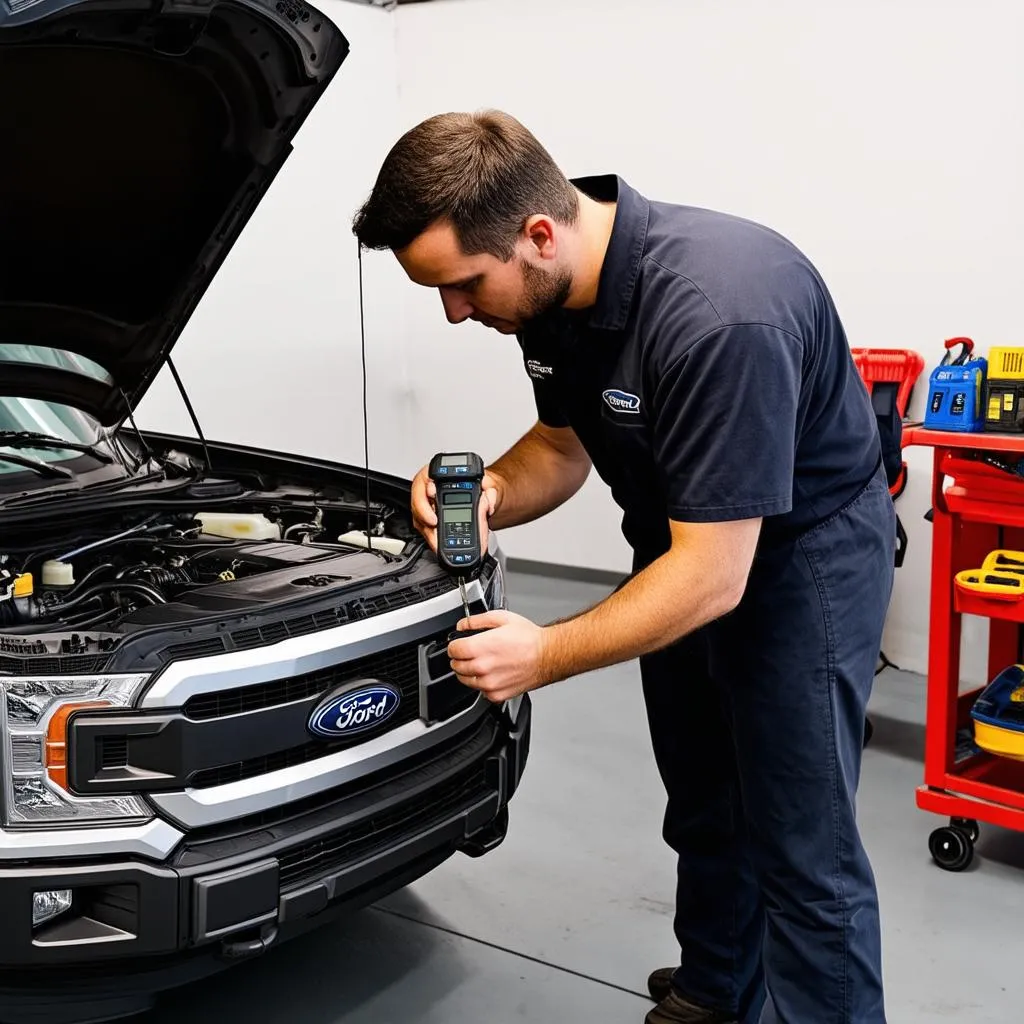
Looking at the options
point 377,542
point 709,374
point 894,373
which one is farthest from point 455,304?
point 894,373

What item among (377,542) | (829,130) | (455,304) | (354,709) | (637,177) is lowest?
(354,709)

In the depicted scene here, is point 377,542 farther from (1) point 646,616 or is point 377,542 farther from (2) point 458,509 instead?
(1) point 646,616

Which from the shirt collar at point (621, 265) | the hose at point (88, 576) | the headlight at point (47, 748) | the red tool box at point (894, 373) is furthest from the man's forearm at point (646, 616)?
the red tool box at point (894, 373)

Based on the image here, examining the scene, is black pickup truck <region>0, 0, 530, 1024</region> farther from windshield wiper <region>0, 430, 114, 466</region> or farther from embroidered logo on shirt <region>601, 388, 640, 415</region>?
embroidered logo on shirt <region>601, 388, 640, 415</region>

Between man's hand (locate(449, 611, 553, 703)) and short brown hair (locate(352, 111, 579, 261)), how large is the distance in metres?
0.58

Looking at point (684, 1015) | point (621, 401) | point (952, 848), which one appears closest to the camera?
point (621, 401)

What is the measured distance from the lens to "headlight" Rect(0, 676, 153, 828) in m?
1.93

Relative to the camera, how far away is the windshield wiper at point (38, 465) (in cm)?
267

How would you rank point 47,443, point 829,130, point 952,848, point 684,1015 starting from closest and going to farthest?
point 684,1015
point 47,443
point 952,848
point 829,130

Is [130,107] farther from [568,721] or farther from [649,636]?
[568,721]

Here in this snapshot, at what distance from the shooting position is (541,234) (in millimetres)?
1832

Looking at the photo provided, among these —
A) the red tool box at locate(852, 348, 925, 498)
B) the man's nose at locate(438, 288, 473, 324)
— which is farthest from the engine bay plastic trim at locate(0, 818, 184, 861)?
the red tool box at locate(852, 348, 925, 498)

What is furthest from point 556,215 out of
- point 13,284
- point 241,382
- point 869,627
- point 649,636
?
point 241,382

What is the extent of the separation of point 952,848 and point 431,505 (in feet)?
5.90
